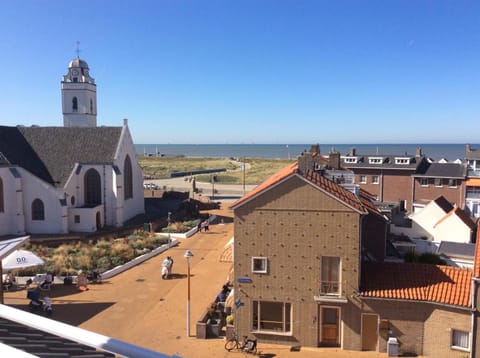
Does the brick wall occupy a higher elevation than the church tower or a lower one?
lower

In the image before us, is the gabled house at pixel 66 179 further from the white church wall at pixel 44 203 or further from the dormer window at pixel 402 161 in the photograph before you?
the dormer window at pixel 402 161

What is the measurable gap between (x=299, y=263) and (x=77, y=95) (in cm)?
4403

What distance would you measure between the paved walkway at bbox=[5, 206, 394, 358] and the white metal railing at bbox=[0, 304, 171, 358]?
15.0 meters

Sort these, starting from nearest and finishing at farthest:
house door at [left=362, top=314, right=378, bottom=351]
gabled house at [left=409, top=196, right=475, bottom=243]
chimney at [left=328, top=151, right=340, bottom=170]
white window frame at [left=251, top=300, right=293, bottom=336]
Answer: house door at [left=362, top=314, right=378, bottom=351]
white window frame at [left=251, top=300, right=293, bottom=336]
chimney at [left=328, top=151, right=340, bottom=170]
gabled house at [left=409, top=196, right=475, bottom=243]

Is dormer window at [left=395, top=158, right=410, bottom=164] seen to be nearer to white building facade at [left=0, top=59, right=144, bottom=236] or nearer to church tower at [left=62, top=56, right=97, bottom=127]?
white building facade at [left=0, top=59, right=144, bottom=236]

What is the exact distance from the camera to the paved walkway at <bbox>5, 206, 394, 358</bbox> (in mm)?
18480

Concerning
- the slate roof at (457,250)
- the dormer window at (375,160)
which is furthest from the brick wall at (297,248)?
the dormer window at (375,160)

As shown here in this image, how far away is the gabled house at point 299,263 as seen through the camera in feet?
60.3

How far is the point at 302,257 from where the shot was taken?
18.8m

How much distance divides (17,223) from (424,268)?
1380 inches

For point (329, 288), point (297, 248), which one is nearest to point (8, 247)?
point (297, 248)

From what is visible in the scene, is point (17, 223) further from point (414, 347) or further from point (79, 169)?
point (414, 347)

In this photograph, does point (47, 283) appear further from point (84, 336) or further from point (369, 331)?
point (84, 336)

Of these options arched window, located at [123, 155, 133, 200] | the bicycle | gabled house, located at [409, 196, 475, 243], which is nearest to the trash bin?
the bicycle
